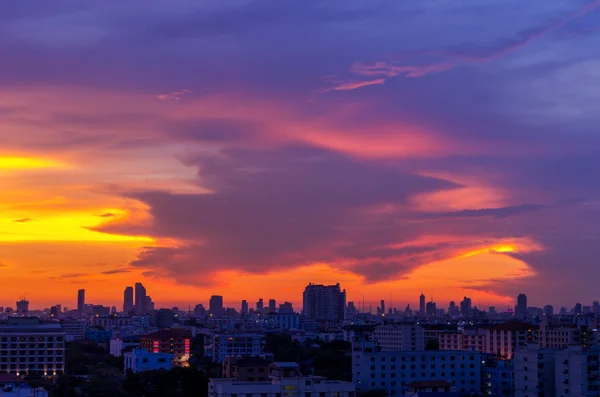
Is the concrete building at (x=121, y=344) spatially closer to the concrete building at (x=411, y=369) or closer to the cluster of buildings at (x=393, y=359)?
the cluster of buildings at (x=393, y=359)

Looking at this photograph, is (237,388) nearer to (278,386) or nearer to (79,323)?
(278,386)

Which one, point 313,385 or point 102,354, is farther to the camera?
point 102,354

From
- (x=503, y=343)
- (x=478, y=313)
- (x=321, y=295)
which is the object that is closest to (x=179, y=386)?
(x=503, y=343)

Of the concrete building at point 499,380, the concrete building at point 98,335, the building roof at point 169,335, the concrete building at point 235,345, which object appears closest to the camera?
the concrete building at point 499,380

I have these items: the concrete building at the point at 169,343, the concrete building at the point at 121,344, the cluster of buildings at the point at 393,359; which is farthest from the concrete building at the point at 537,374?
the concrete building at the point at 121,344

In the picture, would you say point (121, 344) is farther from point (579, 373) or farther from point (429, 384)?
point (579, 373)

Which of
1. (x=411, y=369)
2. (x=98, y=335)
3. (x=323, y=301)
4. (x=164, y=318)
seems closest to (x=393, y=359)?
(x=411, y=369)
